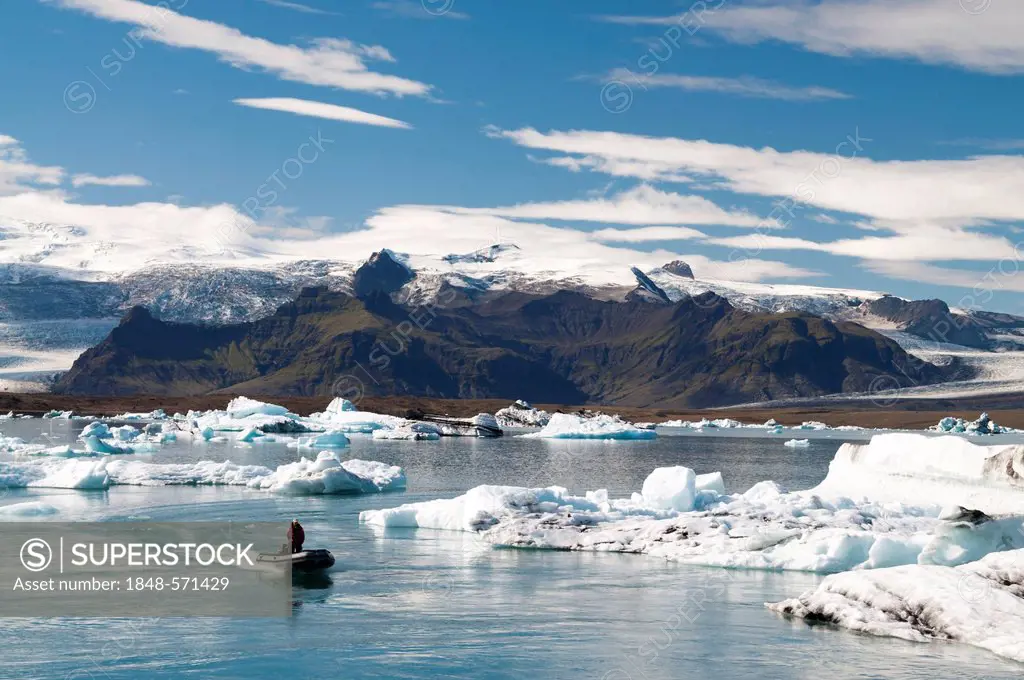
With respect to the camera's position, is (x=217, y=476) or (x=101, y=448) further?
(x=101, y=448)

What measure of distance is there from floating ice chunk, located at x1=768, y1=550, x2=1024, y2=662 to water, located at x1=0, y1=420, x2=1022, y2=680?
0.42m

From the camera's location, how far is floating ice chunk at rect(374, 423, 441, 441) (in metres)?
127

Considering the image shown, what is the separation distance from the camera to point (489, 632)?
26.1m

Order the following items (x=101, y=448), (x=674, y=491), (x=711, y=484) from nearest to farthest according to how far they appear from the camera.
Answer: (x=674, y=491)
(x=711, y=484)
(x=101, y=448)

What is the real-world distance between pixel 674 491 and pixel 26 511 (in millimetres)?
25561

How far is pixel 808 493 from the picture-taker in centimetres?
4147

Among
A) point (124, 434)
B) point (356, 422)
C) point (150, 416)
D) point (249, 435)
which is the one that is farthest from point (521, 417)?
point (124, 434)

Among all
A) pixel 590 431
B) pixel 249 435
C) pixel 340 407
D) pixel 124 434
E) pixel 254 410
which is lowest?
pixel 590 431

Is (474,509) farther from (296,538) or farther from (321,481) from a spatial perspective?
(321,481)

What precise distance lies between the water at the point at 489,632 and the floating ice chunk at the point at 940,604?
42 cm

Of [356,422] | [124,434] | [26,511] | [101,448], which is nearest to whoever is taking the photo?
[26,511]

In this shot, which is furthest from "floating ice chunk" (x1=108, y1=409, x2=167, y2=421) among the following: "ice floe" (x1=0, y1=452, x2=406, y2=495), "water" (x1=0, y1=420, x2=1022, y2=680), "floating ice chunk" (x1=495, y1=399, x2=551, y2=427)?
"water" (x1=0, y1=420, x2=1022, y2=680)

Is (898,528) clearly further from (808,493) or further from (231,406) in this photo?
(231,406)

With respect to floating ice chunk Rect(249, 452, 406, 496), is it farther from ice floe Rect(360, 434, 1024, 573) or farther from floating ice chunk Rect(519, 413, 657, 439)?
floating ice chunk Rect(519, 413, 657, 439)
